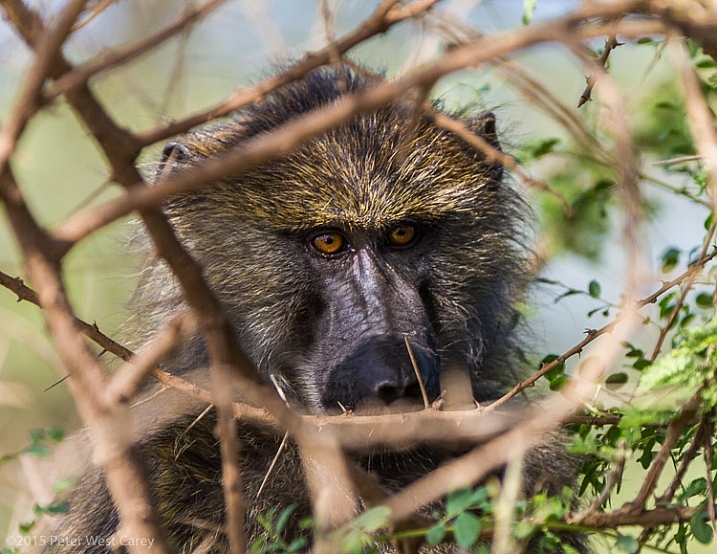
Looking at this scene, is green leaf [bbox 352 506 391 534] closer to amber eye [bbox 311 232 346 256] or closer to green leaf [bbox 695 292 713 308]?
green leaf [bbox 695 292 713 308]

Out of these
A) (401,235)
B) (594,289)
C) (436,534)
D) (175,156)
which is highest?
(175,156)

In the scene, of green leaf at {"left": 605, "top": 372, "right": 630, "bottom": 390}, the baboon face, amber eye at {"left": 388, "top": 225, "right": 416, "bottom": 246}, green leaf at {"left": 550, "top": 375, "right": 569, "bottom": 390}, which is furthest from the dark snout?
amber eye at {"left": 388, "top": 225, "right": 416, "bottom": 246}

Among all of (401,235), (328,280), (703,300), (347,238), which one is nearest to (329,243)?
(347,238)

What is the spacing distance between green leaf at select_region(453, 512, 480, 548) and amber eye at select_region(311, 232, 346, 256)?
2148 millimetres

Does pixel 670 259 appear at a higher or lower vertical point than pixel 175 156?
lower

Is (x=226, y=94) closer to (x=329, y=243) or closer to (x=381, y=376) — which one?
(x=329, y=243)

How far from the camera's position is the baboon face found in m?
3.83

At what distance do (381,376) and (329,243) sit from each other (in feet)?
3.16

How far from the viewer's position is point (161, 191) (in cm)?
169

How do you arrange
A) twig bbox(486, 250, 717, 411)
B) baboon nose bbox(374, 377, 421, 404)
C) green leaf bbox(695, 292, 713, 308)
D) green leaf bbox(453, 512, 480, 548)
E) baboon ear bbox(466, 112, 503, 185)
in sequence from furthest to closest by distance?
baboon ear bbox(466, 112, 503, 185), green leaf bbox(695, 292, 713, 308), baboon nose bbox(374, 377, 421, 404), twig bbox(486, 250, 717, 411), green leaf bbox(453, 512, 480, 548)

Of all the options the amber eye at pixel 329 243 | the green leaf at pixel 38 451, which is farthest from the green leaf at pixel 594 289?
the green leaf at pixel 38 451

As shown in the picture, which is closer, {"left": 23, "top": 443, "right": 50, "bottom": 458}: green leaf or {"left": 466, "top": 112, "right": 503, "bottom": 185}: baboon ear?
{"left": 23, "top": 443, "right": 50, "bottom": 458}: green leaf

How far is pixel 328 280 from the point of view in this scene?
3.95m

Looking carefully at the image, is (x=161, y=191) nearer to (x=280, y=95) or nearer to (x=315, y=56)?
(x=315, y=56)
